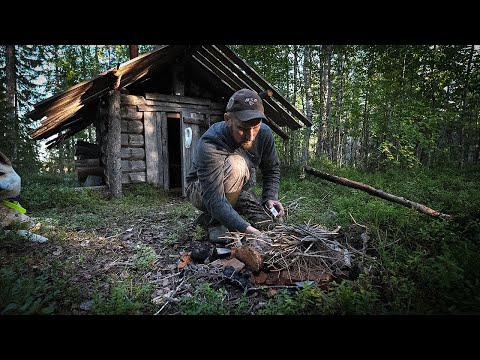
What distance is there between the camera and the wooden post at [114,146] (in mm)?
6691

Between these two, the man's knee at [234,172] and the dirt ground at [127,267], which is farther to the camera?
the man's knee at [234,172]

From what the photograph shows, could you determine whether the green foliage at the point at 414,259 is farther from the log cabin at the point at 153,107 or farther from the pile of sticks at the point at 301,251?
the log cabin at the point at 153,107

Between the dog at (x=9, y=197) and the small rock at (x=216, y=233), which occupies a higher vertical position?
the dog at (x=9, y=197)

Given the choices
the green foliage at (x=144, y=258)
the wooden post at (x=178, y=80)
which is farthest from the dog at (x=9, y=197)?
the wooden post at (x=178, y=80)

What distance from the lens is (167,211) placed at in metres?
5.51

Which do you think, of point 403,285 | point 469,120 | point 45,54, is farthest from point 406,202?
point 45,54

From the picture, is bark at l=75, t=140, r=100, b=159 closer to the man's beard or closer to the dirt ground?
the dirt ground

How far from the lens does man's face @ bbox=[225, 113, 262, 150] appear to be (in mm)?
2398

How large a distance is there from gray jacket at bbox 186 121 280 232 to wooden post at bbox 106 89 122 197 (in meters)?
4.24

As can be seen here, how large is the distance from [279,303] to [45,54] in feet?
72.3

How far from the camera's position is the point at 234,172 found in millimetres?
2998

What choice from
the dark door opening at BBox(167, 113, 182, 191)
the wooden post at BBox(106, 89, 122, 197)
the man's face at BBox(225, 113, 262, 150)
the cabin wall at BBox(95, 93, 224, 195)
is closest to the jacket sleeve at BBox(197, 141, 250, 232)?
the man's face at BBox(225, 113, 262, 150)

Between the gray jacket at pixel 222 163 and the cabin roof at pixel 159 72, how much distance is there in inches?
144

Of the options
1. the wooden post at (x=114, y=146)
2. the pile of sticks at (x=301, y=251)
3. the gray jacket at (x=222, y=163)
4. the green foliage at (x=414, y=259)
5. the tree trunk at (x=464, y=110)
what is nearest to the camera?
the green foliage at (x=414, y=259)
